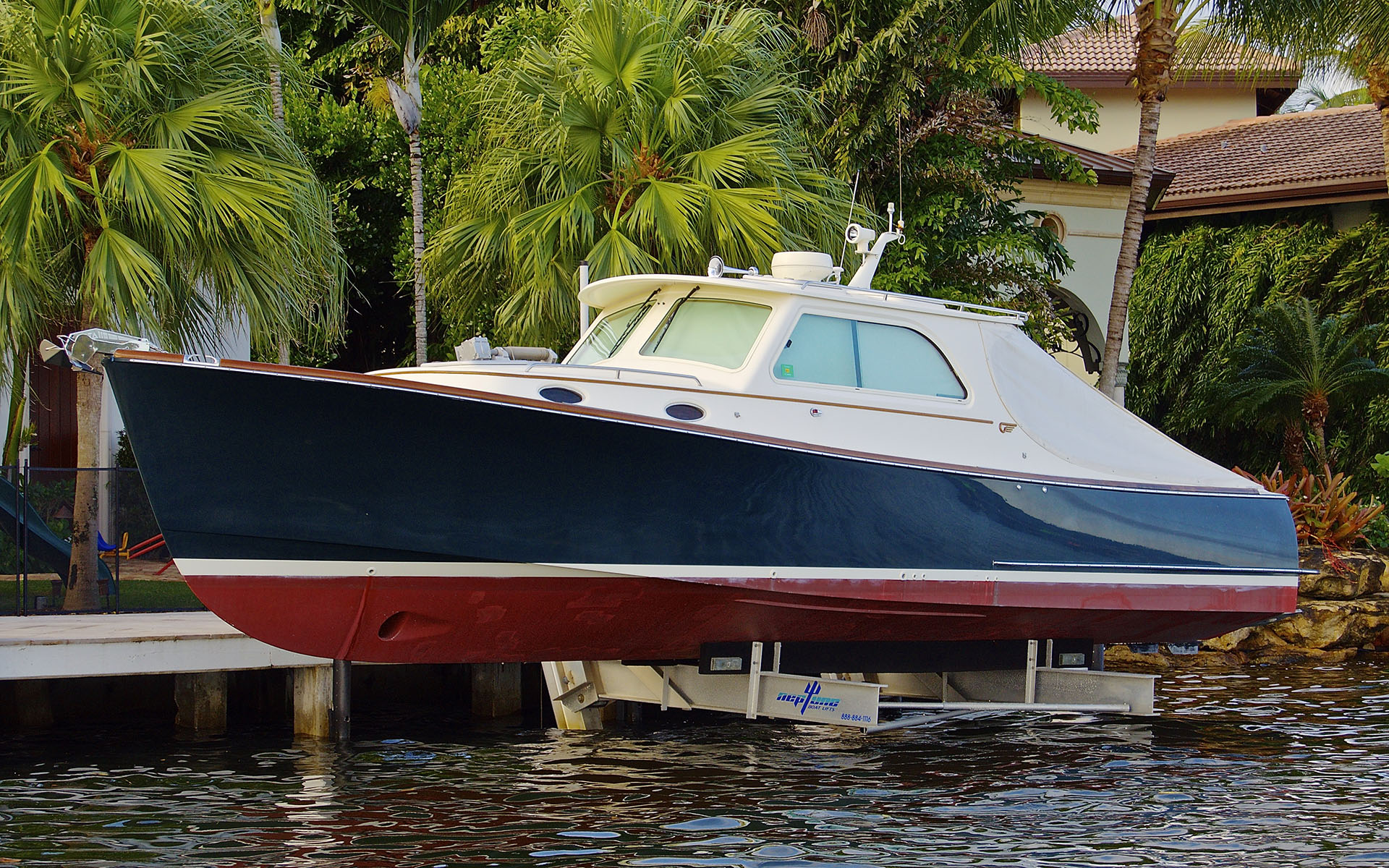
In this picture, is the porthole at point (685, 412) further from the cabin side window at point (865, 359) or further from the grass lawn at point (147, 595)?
the grass lawn at point (147, 595)

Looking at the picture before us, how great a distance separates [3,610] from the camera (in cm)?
1116

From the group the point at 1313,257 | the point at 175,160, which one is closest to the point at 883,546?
the point at 175,160

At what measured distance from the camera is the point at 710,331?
9.56 m

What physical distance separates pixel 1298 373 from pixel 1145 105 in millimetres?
6418

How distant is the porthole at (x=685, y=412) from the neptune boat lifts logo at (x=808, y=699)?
181cm

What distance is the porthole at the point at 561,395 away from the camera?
8680mm

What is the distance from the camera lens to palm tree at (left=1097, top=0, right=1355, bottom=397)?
17.1 meters

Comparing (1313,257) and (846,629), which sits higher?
(1313,257)

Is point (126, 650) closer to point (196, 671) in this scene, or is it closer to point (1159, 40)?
point (196, 671)

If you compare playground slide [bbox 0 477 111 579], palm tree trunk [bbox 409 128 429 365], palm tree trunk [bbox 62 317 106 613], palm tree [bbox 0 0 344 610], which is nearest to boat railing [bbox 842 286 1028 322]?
palm tree [bbox 0 0 344 610]

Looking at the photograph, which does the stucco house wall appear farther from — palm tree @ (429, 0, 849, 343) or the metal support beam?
the metal support beam

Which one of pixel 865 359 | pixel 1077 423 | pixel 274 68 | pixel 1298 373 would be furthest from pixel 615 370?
pixel 1298 373

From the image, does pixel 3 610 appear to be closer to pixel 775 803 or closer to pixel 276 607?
pixel 276 607

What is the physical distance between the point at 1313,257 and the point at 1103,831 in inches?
778
